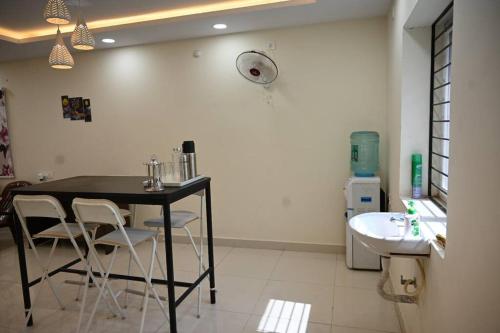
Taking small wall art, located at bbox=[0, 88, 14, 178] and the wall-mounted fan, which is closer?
the wall-mounted fan

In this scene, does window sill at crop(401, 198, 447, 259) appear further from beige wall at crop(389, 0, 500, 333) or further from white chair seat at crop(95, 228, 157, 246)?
white chair seat at crop(95, 228, 157, 246)

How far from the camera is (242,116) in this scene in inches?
154

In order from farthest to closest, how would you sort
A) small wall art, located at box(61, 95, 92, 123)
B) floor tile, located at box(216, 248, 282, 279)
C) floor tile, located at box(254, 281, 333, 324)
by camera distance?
small wall art, located at box(61, 95, 92, 123), floor tile, located at box(216, 248, 282, 279), floor tile, located at box(254, 281, 333, 324)

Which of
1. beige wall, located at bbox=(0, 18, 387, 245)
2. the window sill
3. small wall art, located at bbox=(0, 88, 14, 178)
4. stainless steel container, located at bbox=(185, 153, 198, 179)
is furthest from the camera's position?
small wall art, located at bbox=(0, 88, 14, 178)

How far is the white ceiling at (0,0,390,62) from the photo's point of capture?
3.04 metres

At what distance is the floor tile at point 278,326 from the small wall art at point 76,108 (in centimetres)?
344

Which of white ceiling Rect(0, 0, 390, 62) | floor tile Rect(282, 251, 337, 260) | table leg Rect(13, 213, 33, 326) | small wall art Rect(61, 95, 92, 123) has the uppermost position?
white ceiling Rect(0, 0, 390, 62)

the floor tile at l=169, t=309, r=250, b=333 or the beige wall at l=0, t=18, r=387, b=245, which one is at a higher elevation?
the beige wall at l=0, t=18, r=387, b=245

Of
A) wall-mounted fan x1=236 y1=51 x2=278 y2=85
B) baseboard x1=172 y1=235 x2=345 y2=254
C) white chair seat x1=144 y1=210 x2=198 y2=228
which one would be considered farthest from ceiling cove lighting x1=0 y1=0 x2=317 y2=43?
baseboard x1=172 y1=235 x2=345 y2=254

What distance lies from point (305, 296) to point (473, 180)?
2066mm

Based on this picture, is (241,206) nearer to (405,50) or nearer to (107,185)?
(107,185)

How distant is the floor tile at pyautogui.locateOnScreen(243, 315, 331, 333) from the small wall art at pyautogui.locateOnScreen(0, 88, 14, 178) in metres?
4.46

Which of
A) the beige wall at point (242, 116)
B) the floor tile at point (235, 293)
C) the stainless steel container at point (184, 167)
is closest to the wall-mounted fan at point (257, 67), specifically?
the beige wall at point (242, 116)

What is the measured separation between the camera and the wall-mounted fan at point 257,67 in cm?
363
